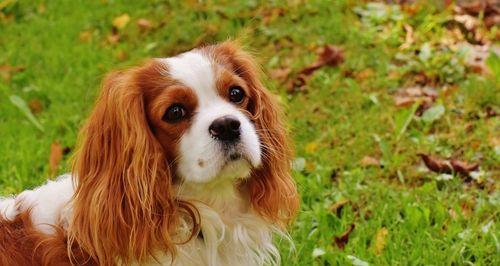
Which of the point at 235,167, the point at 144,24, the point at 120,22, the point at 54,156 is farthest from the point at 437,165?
the point at 120,22

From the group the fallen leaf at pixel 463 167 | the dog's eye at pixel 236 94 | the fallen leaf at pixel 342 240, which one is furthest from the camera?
the fallen leaf at pixel 463 167

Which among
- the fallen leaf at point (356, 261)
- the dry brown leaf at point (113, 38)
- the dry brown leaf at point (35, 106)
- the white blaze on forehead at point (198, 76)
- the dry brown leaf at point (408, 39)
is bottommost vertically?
the dry brown leaf at point (113, 38)

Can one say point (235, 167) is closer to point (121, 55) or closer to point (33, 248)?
point (33, 248)

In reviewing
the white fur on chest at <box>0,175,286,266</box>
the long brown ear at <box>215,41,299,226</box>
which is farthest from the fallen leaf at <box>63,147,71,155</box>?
the long brown ear at <box>215,41,299,226</box>

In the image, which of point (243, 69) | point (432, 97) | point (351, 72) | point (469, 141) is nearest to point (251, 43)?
point (351, 72)

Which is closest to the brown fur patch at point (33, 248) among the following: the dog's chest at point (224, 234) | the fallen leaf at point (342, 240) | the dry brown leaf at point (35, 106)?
the dog's chest at point (224, 234)

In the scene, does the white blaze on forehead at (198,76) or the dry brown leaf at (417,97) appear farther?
the dry brown leaf at (417,97)

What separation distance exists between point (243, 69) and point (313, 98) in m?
2.27

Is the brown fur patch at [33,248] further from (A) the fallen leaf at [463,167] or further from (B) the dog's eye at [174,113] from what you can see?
(A) the fallen leaf at [463,167]

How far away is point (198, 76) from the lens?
2707 mm

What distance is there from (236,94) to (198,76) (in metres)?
0.21

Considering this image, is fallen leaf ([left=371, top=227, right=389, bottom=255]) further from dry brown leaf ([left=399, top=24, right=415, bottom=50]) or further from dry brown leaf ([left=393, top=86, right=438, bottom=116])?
dry brown leaf ([left=399, top=24, right=415, bottom=50])

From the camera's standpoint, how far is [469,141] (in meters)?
4.45

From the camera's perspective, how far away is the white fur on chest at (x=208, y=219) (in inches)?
113
